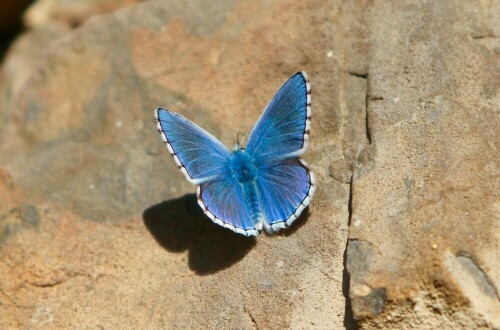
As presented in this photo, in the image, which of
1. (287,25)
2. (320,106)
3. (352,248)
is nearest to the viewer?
(352,248)

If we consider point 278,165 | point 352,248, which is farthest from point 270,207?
point 352,248

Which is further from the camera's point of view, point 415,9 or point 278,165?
point 415,9

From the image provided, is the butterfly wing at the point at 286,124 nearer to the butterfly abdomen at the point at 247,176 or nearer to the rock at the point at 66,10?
the butterfly abdomen at the point at 247,176

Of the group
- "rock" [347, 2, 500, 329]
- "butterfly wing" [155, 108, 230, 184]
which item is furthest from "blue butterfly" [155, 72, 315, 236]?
"rock" [347, 2, 500, 329]

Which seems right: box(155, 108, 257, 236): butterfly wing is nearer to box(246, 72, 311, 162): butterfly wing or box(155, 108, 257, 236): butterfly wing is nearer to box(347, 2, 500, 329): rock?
box(246, 72, 311, 162): butterfly wing

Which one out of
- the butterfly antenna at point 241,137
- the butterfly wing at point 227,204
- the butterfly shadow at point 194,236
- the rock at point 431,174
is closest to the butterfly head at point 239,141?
the butterfly antenna at point 241,137

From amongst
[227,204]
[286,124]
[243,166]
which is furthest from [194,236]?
[286,124]

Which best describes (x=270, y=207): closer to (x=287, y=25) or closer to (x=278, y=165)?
(x=278, y=165)
